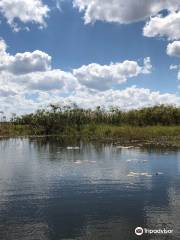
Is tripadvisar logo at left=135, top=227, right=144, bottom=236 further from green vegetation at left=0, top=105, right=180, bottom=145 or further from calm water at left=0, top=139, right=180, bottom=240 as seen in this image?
green vegetation at left=0, top=105, right=180, bottom=145

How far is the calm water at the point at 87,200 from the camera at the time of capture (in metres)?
14.0

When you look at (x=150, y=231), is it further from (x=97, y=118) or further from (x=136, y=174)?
(x=97, y=118)

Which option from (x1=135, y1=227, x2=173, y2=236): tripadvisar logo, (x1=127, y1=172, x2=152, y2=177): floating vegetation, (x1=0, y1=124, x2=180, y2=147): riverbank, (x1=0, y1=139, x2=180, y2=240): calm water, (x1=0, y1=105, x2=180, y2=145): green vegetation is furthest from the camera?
(x1=0, y1=105, x2=180, y2=145): green vegetation

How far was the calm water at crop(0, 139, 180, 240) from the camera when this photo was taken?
14039 mm

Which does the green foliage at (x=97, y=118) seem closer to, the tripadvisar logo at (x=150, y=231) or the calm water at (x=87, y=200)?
the calm water at (x=87, y=200)

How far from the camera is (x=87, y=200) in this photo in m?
18.2

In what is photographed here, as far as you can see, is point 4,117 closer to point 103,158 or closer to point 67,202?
point 103,158

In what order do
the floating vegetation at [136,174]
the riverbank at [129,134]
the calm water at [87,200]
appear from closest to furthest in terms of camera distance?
the calm water at [87,200]
the floating vegetation at [136,174]
the riverbank at [129,134]

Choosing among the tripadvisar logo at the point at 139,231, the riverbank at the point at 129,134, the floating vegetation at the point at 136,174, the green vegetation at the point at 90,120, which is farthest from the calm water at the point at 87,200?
the green vegetation at the point at 90,120

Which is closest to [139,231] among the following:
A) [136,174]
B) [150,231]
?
[150,231]

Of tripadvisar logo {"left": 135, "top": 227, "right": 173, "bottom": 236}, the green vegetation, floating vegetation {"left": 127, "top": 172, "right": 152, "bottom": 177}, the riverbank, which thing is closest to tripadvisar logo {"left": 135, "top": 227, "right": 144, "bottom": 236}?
tripadvisar logo {"left": 135, "top": 227, "right": 173, "bottom": 236}

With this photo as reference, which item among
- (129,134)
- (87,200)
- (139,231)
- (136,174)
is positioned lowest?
(139,231)

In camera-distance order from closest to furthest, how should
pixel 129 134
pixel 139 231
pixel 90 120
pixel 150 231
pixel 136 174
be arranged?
pixel 150 231, pixel 139 231, pixel 136 174, pixel 129 134, pixel 90 120

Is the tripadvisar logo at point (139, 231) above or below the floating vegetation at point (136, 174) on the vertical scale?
below
